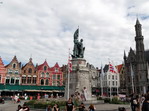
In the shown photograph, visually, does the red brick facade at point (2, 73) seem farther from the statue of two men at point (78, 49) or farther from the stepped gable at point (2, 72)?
the statue of two men at point (78, 49)

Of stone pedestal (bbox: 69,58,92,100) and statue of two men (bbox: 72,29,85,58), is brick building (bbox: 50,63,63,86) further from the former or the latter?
stone pedestal (bbox: 69,58,92,100)

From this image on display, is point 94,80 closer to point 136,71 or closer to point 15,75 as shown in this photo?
point 136,71

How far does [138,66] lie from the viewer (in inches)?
2280

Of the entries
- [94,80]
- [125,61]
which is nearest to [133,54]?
[125,61]

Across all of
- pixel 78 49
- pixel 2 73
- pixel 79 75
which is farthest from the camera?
pixel 2 73

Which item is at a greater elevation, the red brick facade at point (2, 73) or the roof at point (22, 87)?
the red brick facade at point (2, 73)

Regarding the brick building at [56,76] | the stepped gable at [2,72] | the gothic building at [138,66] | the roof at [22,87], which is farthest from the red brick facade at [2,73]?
the gothic building at [138,66]

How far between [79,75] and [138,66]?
42.0 meters

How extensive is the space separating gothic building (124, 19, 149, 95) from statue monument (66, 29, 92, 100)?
117 feet

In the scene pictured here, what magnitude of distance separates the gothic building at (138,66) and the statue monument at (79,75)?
35.8m

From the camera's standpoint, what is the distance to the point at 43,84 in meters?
48.8

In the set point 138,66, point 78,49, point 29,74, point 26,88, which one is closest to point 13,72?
point 29,74

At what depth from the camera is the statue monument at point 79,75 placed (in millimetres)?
22316

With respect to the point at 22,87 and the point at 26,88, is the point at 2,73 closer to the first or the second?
the point at 22,87
